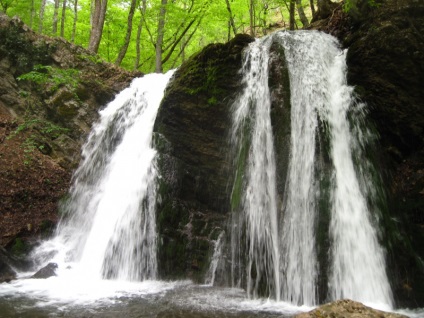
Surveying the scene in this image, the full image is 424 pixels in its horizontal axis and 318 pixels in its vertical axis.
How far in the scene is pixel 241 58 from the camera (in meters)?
8.23

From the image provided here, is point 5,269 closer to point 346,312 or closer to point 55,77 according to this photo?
point 55,77

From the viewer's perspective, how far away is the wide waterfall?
224 inches

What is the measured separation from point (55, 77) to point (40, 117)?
4.65 ft

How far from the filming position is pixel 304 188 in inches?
254

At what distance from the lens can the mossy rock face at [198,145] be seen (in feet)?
24.9

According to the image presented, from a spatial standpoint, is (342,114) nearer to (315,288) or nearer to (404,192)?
(404,192)

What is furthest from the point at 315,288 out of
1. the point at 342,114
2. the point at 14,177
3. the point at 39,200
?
the point at 14,177

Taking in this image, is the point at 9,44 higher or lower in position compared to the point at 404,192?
higher

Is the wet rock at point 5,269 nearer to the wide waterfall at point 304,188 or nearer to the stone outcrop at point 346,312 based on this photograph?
the wide waterfall at point 304,188

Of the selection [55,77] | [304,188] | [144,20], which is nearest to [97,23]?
[144,20]

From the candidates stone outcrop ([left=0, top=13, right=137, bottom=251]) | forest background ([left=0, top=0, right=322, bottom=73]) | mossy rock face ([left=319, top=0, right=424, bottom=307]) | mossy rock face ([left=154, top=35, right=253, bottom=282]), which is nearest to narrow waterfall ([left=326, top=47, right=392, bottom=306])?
mossy rock face ([left=319, top=0, right=424, bottom=307])

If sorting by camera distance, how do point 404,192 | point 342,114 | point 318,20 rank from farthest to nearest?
point 318,20 → point 342,114 → point 404,192

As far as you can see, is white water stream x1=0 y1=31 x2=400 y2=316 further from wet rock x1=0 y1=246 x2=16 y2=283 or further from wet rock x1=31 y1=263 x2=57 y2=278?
wet rock x1=0 y1=246 x2=16 y2=283

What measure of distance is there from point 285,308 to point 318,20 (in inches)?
335
